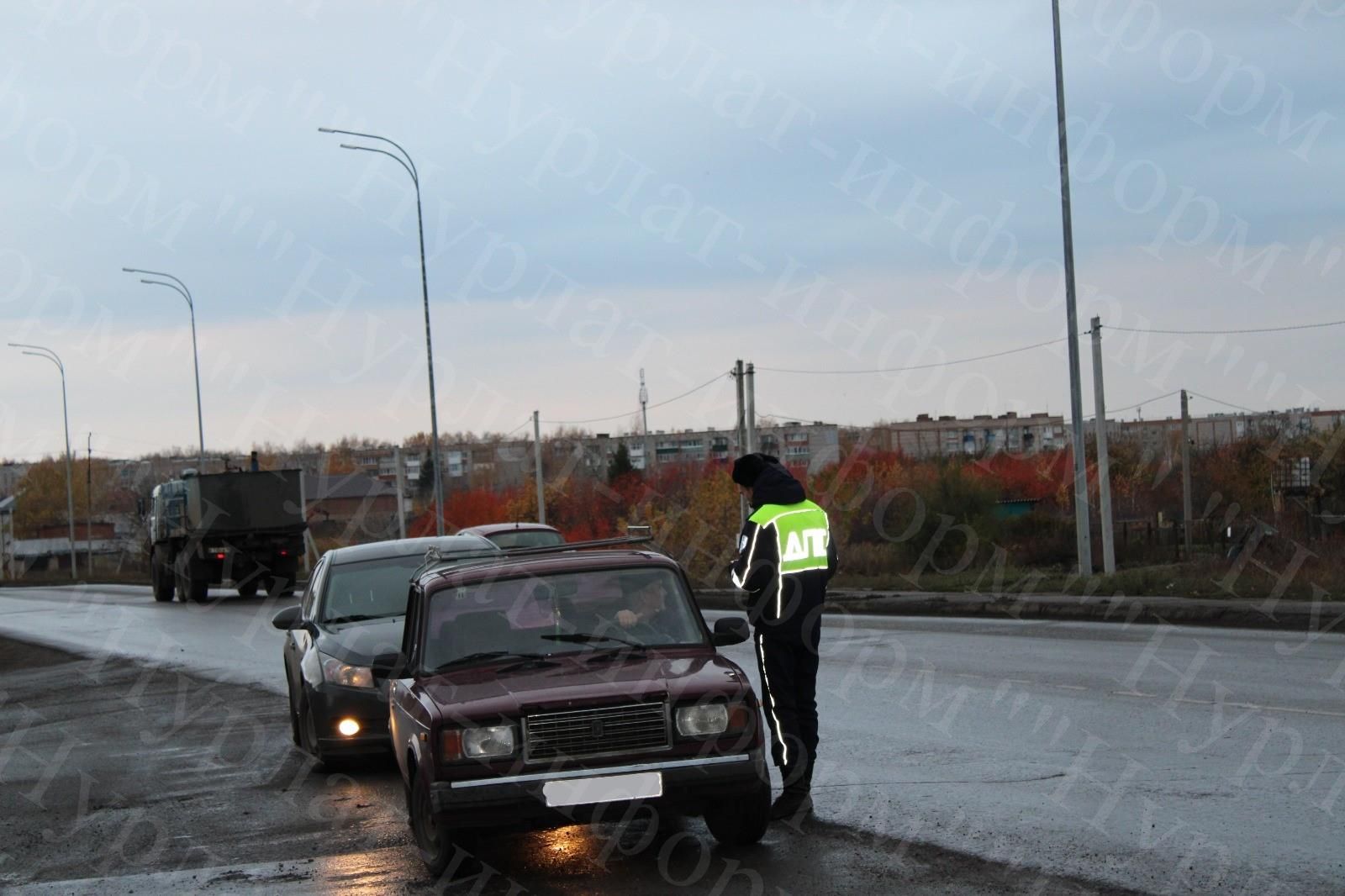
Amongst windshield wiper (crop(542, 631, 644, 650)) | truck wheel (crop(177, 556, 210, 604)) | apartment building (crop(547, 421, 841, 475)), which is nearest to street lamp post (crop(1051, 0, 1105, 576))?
windshield wiper (crop(542, 631, 644, 650))

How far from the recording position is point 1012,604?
23188 millimetres

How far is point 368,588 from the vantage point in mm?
11664

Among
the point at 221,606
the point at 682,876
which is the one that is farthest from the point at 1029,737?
the point at 221,606

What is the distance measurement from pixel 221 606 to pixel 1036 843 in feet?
107

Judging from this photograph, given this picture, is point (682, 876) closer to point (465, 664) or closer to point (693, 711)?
point (693, 711)

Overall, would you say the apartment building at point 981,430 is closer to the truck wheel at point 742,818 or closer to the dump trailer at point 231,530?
the dump trailer at point 231,530

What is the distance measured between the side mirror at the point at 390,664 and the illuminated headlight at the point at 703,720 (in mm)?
1754

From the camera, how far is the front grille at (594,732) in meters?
6.50

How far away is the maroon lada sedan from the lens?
6465mm

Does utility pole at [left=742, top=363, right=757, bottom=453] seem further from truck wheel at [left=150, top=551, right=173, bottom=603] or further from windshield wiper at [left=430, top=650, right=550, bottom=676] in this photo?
windshield wiper at [left=430, top=650, right=550, bottom=676]

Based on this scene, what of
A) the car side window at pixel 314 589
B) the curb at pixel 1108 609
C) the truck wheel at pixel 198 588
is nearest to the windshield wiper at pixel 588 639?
the car side window at pixel 314 589

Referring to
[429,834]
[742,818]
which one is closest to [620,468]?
[742,818]

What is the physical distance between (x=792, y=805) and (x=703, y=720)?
1257mm

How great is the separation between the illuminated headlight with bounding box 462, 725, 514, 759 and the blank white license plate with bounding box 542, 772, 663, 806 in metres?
0.25
